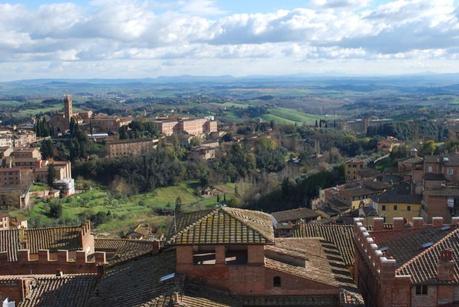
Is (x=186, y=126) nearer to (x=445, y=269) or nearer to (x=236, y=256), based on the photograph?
(x=236, y=256)

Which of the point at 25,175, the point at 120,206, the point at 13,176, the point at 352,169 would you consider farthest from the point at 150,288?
the point at 13,176

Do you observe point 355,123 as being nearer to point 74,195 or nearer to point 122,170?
point 122,170

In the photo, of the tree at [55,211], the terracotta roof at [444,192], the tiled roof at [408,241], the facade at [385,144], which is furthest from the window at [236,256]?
the facade at [385,144]

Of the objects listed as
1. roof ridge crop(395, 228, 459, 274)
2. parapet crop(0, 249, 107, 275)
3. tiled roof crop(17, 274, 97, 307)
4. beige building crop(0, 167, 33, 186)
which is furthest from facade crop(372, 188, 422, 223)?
beige building crop(0, 167, 33, 186)

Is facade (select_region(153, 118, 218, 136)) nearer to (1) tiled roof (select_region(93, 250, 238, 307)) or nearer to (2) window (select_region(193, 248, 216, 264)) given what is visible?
(1) tiled roof (select_region(93, 250, 238, 307))

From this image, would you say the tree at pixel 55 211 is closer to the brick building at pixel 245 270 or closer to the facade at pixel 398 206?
the facade at pixel 398 206

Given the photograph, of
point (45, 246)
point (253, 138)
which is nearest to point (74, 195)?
point (253, 138)
